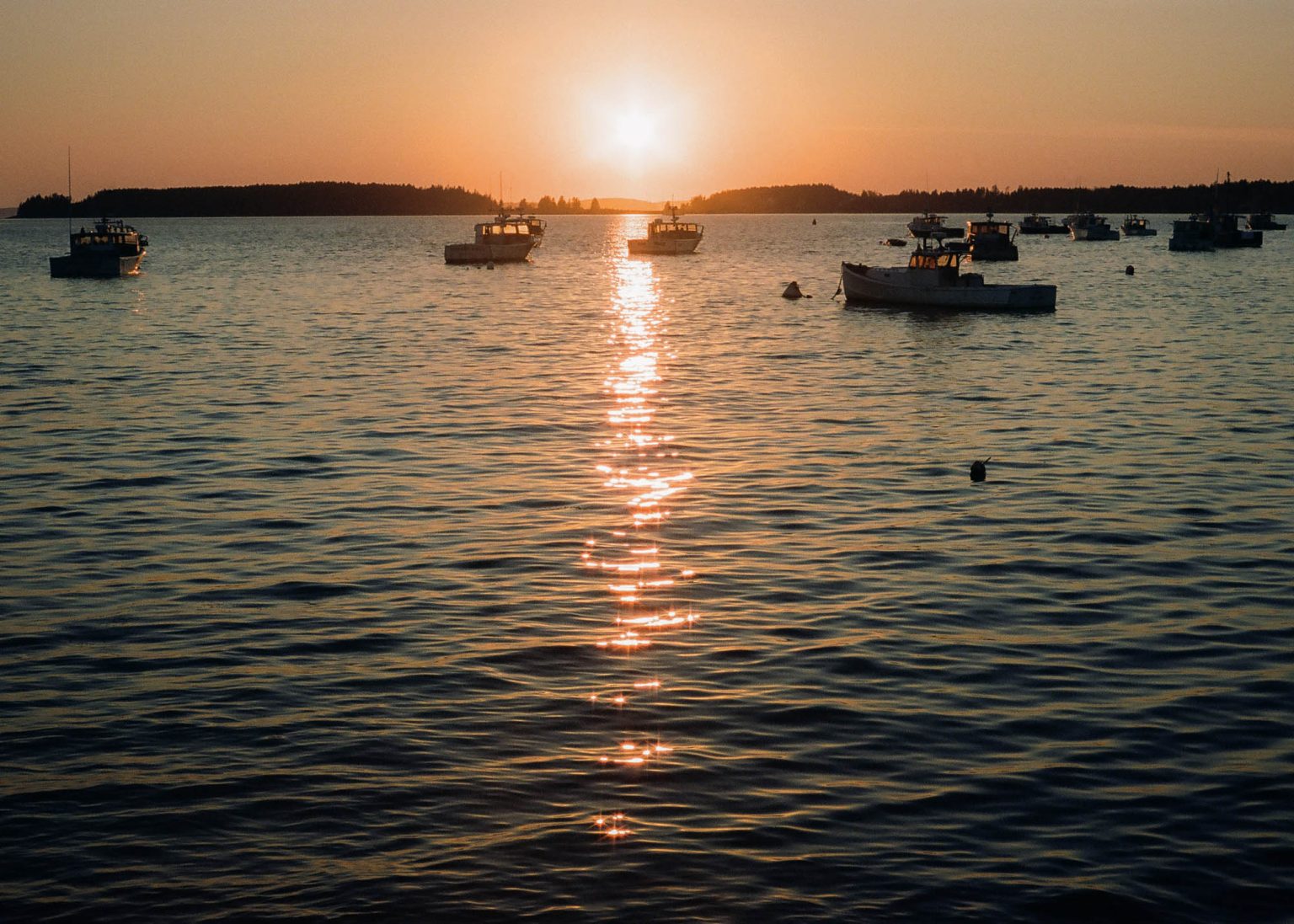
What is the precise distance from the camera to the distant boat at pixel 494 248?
145 metres

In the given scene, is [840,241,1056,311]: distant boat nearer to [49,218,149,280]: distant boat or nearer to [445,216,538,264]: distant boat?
[49,218,149,280]: distant boat

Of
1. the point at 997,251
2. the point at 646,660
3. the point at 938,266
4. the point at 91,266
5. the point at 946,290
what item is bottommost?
the point at 646,660

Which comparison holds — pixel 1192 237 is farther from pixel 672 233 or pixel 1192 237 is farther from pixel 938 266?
pixel 938 266

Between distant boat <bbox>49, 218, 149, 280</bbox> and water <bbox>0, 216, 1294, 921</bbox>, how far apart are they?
237 feet

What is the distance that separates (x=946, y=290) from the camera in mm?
74312

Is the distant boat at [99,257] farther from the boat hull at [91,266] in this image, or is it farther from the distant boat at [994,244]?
the distant boat at [994,244]

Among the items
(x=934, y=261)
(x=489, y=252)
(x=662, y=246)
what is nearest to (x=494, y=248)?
(x=489, y=252)

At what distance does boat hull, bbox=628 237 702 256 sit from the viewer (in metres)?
176

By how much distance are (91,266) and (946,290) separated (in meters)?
67.3

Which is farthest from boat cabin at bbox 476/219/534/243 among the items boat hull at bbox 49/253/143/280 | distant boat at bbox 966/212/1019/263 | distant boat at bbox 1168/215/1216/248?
distant boat at bbox 1168/215/1216/248

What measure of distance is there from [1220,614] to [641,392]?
2766 centimetres

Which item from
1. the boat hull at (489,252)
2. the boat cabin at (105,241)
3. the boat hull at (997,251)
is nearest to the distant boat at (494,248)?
the boat hull at (489,252)

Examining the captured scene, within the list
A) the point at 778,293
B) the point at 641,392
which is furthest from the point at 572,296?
the point at 641,392

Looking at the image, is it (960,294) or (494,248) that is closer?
(960,294)
